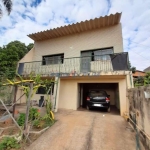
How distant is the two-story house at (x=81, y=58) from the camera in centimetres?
678

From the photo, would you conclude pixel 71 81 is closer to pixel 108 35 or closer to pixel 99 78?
pixel 99 78

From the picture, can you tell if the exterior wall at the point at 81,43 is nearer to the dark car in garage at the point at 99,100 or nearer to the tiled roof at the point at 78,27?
the tiled roof at the point at 78,27

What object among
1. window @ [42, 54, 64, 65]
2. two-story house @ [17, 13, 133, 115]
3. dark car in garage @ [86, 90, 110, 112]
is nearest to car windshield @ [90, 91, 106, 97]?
dark car in garage @ [86, 90, 110, 112]

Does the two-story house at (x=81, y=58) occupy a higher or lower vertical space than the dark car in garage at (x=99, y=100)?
higher

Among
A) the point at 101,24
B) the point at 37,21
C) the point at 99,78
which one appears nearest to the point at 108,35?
the point at 101,24

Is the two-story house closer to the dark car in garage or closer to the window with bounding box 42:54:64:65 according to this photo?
the window with bounding box 42:54:64:65

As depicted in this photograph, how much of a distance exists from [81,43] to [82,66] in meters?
2.11

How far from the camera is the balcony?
6.47 metres

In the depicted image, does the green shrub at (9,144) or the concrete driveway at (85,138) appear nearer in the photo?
the green shrub at (9,144)

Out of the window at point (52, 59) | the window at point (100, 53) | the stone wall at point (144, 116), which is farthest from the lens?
the window at point (52, 59)

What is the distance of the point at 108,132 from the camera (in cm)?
406

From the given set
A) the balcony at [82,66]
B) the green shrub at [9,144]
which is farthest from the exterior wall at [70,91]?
the green shrub at [9,144]

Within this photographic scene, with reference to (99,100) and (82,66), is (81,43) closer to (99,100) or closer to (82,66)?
(82,66)

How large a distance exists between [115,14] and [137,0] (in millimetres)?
1494
